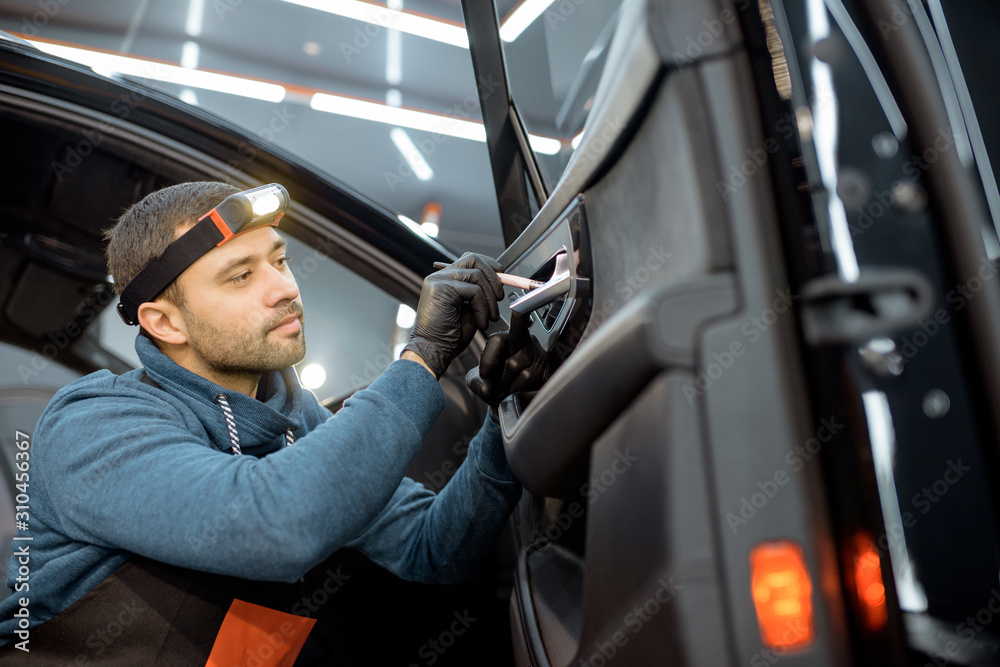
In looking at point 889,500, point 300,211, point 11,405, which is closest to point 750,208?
point 889,500

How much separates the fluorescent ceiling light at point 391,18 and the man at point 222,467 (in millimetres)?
3625

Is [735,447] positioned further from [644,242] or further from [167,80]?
[167,80]

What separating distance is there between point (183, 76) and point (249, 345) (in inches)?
185

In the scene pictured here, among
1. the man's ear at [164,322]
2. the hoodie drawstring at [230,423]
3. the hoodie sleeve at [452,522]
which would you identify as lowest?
the hoodie sleeve at [452,522]

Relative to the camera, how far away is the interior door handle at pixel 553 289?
2.66 feet

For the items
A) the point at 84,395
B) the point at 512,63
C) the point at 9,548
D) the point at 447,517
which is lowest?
the point at 9,548

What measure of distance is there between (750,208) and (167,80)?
5.50 metres

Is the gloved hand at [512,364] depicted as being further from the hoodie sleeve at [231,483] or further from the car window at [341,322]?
the car window at [341,322]

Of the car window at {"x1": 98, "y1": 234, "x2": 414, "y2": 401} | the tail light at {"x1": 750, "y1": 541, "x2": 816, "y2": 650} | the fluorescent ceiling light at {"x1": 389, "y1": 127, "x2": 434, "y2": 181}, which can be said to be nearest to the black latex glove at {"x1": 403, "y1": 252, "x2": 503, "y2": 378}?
the tail light at {"x1": 750, "y1": 541, "x2": 816, "y2": 650}

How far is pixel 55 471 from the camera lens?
39.3 inches

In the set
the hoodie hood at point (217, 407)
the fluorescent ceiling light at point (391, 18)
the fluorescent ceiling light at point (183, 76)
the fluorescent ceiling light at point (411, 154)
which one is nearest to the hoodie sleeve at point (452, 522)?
the hoodie hood at point (217, 407)

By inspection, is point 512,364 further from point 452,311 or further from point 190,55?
point 190,55

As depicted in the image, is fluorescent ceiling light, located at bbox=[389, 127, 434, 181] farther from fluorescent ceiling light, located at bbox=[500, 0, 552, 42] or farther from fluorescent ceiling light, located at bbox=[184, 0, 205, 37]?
fluorescent ceiling light, located at bbox=[500, 0, 552, 42]

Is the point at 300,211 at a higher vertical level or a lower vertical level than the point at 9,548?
higher
